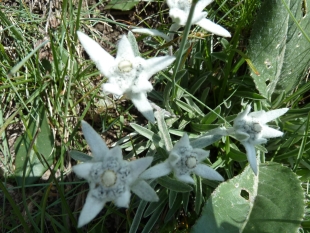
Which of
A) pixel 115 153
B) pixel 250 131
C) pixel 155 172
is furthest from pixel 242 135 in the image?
pixel 115 153

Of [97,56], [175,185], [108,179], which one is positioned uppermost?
[97,56]

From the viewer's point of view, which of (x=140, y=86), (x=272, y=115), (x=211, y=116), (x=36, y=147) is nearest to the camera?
(x=140, y=86)

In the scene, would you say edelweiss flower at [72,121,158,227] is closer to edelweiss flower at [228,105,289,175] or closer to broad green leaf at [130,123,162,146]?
broad green leaf at [130,123,162,146]

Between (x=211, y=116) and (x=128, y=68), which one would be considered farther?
(x=211, y=116)

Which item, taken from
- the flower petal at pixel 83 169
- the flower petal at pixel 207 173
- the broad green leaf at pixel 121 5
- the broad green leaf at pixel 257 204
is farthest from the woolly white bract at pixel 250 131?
the broad green leaf at pixel 121 5

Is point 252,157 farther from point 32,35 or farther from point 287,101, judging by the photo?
point 32,35

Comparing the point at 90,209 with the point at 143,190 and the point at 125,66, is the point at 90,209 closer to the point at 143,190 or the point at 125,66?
the point at 143,190

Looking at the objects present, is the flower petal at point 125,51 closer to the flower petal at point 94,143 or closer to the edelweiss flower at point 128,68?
the edelweiss flower at point 128,68
